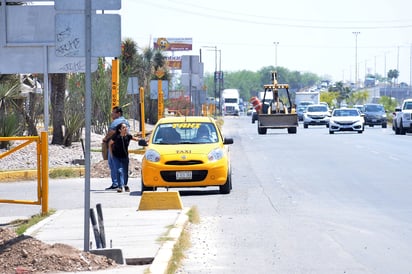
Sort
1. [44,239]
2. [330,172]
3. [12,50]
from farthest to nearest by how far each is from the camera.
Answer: [330,172] → [12,50] → [44,239]

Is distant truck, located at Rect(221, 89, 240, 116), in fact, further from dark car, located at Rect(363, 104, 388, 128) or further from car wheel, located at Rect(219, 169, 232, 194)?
car wheel, located at Rect(219, 169, 232, 194)

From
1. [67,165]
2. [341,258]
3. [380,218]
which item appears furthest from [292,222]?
[67,165]

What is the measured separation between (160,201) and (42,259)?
6.89m

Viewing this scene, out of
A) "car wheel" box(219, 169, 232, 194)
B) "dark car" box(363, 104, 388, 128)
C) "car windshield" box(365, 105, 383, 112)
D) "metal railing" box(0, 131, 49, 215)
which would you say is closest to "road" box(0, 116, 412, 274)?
"car wheel" box(219, 169, 232, 194)

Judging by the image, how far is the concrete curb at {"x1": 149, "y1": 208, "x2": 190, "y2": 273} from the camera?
1055 centimetres

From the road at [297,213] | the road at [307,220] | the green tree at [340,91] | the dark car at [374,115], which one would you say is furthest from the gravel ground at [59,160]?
the green tree at [340,91]

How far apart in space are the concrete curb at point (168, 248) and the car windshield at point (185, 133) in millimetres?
5788

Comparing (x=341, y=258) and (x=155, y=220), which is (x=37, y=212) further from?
(x=341, y=258)

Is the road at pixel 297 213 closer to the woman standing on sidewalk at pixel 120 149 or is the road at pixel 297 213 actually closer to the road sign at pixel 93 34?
the woman standing on sidewalk at pixel 120 149

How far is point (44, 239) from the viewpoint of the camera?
13.5 m

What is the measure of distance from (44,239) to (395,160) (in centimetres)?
1933

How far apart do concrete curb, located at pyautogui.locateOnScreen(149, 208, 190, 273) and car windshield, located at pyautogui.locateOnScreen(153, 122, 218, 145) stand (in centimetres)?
579

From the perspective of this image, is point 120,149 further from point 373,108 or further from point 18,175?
point 373,108

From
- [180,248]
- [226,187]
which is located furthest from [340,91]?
[180,248]
